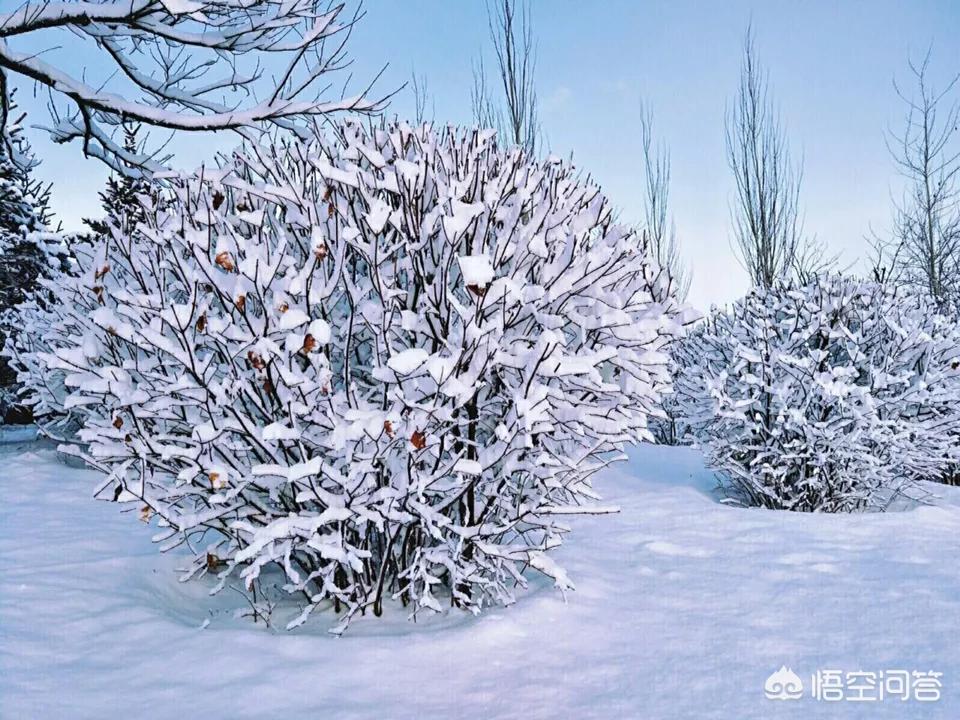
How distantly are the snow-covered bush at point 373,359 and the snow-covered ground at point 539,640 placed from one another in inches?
10.4

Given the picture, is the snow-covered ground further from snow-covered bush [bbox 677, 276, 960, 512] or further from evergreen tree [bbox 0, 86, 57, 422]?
evergreen tree [bbox 0, 86, 57, 422]

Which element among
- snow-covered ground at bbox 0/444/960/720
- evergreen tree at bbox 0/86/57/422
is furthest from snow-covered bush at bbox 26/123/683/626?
evergreen tree at bbox 0/86/57/422

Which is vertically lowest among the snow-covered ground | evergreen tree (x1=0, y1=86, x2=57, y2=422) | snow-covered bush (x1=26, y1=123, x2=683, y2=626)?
the snow-covered ground

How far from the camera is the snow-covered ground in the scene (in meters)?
2.62

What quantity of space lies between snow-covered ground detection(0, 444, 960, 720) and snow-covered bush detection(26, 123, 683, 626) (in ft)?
0.86

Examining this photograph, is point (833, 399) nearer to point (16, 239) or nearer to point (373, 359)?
point (373, 359)

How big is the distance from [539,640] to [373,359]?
1.37 metres

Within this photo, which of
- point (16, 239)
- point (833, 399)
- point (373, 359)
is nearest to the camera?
point (373, 359)

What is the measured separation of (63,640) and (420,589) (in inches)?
58.2

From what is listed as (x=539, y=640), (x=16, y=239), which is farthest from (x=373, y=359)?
(x=16, y=239)

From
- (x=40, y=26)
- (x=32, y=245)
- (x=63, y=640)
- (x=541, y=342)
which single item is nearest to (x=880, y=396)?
(x=541, y=342)

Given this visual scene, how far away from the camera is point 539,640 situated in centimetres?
320

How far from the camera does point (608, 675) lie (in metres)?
2.87

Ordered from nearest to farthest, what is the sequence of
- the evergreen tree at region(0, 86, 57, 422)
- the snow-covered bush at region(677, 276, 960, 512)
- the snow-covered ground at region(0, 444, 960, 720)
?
the snow-covered ground at region(0, 444, 960, 720) < the snow-covered bush at region(677, 276, 960, 512) < the evergreen tree at region(0, 86, 57, 422)
